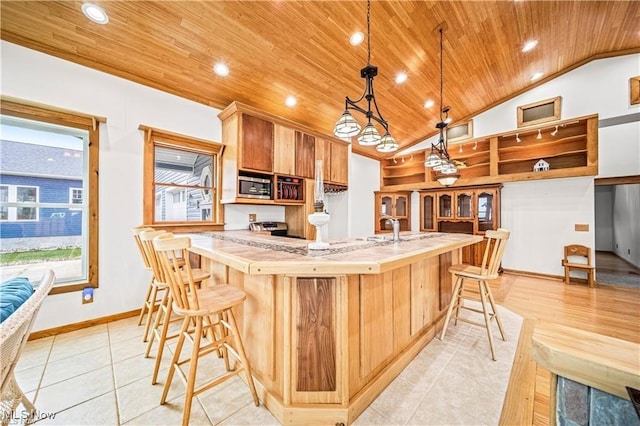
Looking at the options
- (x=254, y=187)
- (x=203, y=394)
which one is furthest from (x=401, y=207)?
(x=203, y=394)

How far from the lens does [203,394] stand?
5.54 ft

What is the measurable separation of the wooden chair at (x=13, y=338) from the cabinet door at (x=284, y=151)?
2908 millimetres

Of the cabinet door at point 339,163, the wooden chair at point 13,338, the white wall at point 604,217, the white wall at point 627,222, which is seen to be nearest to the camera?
the wooden chair at point 13,338

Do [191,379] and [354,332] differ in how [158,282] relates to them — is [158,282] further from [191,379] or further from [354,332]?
[354,332]

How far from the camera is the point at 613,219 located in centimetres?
745

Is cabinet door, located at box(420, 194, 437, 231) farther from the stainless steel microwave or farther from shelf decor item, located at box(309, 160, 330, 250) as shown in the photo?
shelf decor item, located at box(309, 160, 330, 250)

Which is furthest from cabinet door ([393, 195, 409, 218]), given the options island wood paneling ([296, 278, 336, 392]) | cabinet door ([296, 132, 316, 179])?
island wood paneling ([296, 278, 336, 392])

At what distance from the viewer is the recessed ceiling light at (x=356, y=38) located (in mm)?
2909

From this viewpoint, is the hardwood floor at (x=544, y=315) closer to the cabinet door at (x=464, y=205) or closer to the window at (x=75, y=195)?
the cabinet door at (x=464, y=205)

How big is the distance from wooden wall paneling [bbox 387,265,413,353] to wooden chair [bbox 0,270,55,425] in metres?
1.90

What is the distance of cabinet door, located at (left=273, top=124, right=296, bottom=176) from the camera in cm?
388

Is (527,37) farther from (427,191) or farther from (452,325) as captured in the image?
(452,325)

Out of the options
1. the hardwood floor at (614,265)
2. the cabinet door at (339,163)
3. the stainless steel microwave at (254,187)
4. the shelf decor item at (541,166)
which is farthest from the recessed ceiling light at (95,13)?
the hardwood floor at (614,265)

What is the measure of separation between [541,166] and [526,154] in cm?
45
